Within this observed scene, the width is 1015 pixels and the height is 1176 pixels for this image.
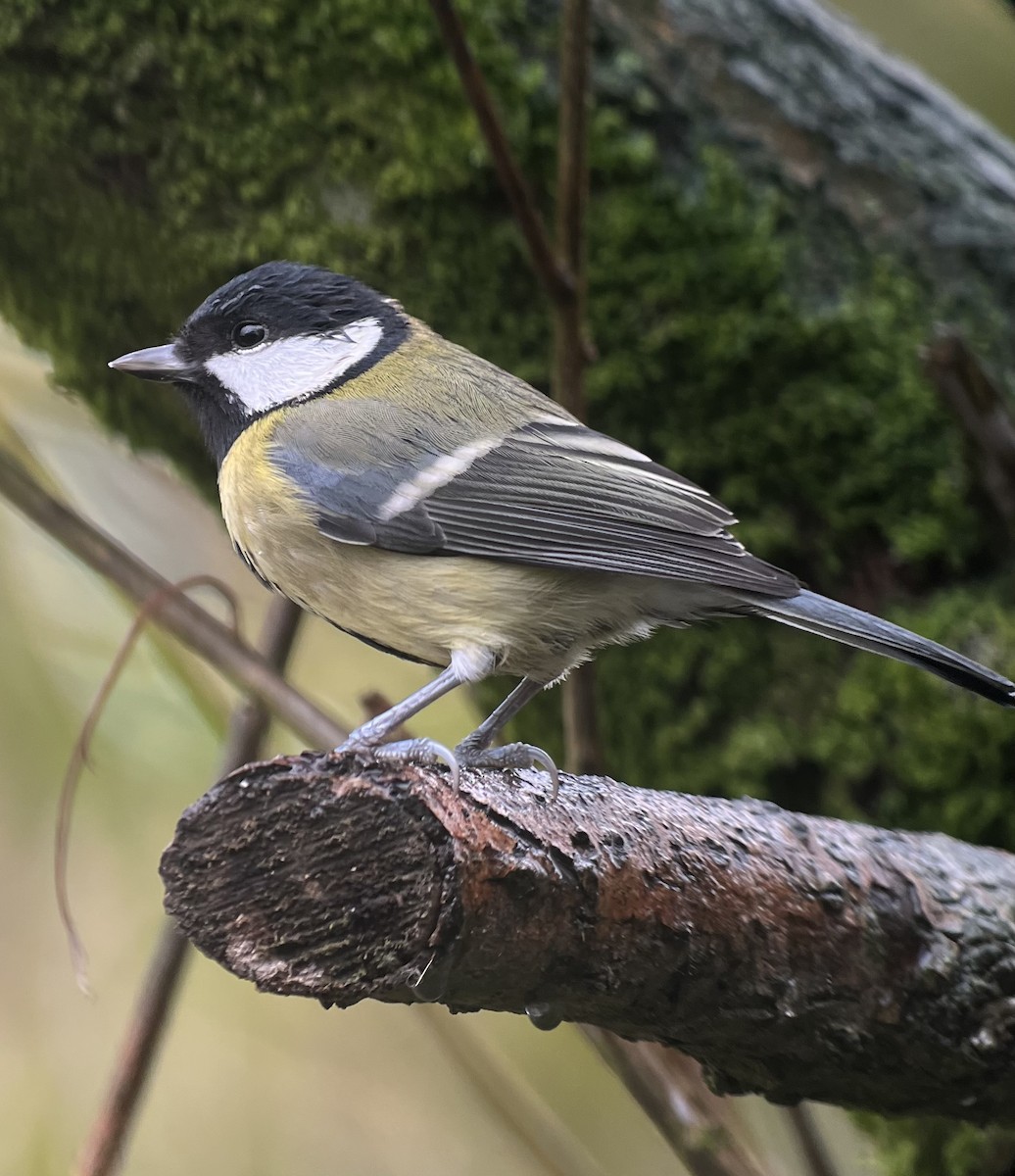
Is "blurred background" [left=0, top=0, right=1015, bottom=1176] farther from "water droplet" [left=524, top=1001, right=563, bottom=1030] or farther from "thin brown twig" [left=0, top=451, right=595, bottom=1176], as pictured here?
"water droplet" [left=524, top=1001, right=563, bottom=1030]

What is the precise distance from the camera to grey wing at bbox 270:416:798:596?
1358mm

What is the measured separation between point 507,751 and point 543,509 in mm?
298

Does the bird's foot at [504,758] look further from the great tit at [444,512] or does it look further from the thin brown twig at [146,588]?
the thin brown twig at [146,588]

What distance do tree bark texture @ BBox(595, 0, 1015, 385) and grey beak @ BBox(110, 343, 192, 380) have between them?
84 cm

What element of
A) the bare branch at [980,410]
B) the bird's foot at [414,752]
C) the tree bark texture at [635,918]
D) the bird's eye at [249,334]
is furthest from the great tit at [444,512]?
the bare branch at [980,410]

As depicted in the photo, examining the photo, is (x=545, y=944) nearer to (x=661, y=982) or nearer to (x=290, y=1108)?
(x=661, y=982)

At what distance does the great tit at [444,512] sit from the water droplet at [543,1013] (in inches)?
12.0

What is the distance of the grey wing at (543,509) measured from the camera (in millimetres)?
1358

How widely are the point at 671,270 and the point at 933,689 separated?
0.76 metres

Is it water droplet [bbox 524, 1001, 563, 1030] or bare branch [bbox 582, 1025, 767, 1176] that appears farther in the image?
bare branch [bbox 582, 1025, 767, 1176]

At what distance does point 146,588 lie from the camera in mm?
1616

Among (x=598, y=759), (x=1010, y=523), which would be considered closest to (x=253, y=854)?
(x=598, y=759)

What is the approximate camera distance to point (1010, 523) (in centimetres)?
185

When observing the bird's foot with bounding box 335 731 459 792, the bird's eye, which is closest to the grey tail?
the bird's foot with bounding box 335 731 459 792
